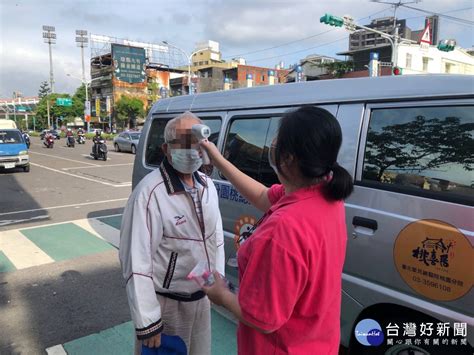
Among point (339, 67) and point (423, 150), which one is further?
point (339, 67)

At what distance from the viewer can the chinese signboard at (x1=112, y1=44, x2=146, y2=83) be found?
68.2 meters

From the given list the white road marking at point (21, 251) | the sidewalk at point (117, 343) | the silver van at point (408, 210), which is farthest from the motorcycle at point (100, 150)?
the silver van at point (408, 210)

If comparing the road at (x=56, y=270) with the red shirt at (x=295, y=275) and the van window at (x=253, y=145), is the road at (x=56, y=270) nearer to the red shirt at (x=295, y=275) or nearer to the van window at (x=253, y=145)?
the van window at (x=253, y=145)

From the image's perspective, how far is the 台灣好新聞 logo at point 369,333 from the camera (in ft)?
8.26

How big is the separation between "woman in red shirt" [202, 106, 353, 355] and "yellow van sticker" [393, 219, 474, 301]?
99 cm

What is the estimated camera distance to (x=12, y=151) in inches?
575

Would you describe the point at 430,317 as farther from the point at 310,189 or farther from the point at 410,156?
the point at 310,189

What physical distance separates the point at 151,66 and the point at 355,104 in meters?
85.5

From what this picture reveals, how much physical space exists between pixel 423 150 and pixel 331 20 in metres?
14.0

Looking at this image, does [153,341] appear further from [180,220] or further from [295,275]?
[295,275]

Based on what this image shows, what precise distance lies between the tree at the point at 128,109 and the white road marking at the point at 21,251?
55.9 m

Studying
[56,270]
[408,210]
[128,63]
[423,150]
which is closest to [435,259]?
[408,210]

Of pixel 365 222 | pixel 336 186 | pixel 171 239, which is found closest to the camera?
pixel 336 186

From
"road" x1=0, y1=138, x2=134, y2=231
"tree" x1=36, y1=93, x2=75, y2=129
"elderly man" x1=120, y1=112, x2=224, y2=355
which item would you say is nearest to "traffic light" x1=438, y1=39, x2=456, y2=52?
"road" x1=0, y1=138, x2=134, y2=231
